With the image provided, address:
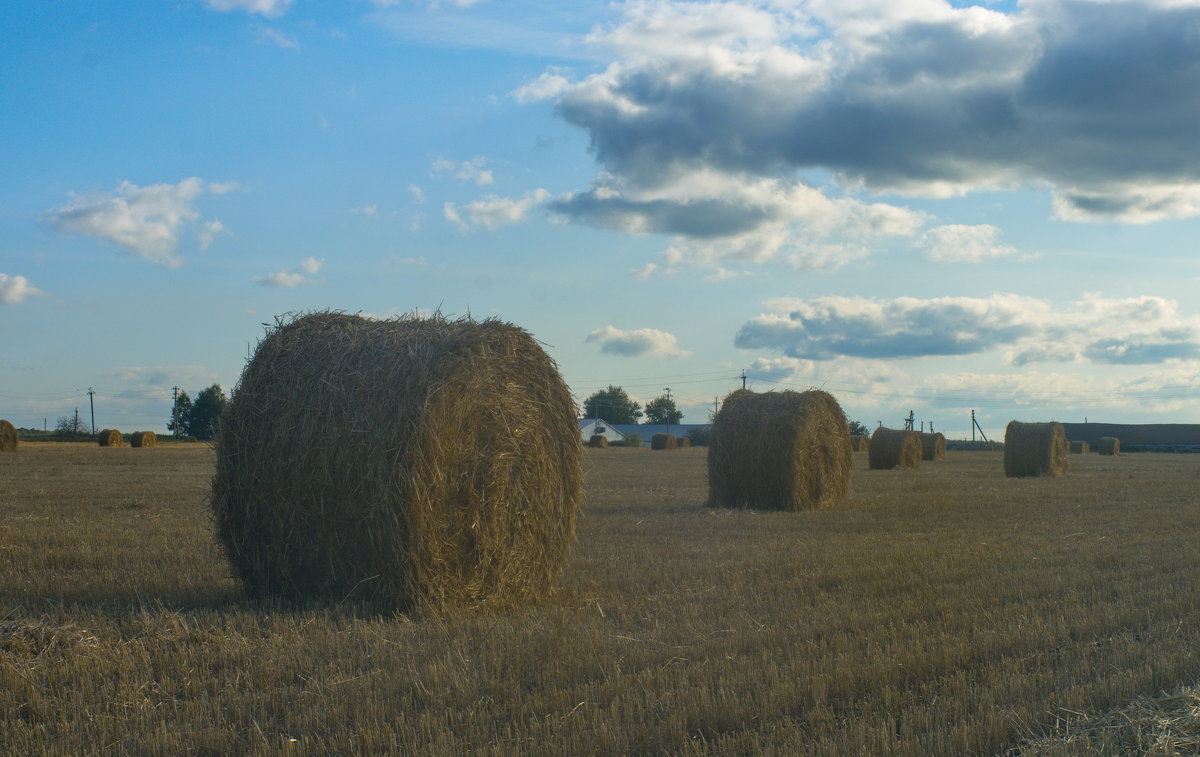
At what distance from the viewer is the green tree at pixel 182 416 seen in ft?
305

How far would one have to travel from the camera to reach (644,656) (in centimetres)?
567

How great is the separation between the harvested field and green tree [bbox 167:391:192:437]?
88884 millimetres

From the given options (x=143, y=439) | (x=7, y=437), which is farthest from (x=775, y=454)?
(x=143, y=439)

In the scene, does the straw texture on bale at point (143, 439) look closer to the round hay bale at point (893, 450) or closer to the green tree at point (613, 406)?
the round hay bale at point (893, 450)

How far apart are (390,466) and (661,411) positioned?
12294 centimetres

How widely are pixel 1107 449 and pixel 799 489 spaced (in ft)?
148

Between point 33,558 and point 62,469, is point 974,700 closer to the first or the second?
point 33,558

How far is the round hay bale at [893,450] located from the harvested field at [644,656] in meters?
22.8

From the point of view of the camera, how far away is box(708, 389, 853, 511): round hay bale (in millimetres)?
16844

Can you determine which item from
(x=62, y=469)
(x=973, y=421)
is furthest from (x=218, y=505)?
(x=973, y=421)

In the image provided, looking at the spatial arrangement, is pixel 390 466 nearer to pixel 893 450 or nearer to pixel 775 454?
pixel 775 454

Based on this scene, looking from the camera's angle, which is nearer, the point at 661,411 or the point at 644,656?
the point at 644,656

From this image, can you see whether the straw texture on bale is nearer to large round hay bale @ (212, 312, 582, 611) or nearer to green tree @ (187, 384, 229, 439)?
green tree @ (187, 384, 229, 439)

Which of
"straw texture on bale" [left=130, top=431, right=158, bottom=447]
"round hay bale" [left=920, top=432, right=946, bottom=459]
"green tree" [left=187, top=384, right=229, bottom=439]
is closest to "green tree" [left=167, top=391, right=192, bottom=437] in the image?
"green tree" [left=187, top=384, right=229, bottom=439]
